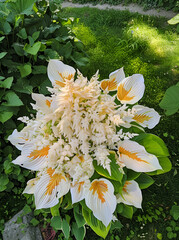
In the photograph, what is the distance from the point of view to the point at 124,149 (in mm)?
1127

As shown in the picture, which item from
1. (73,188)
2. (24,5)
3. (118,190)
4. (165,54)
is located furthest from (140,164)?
(165,54)

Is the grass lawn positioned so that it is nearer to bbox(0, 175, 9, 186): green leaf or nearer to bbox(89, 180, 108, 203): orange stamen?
bbox(0, 175, 9, 186): green leaf

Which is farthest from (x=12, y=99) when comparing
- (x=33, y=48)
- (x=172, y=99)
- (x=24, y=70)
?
(x=172, y=99)

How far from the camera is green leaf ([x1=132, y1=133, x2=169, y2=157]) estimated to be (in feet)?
3.97

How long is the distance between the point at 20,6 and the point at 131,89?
3.62ft

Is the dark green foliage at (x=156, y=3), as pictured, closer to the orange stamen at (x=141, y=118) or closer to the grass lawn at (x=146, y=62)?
the grass lawn at (x=146, y=62)

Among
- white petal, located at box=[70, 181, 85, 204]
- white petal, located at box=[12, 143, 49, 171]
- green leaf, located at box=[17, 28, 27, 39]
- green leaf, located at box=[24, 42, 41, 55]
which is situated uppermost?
green leaf, located at box=[17, 28, 27, 39]

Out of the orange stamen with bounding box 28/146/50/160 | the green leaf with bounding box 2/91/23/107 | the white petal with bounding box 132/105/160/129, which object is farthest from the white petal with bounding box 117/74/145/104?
the green leaf with bounding box 2/91/23/107

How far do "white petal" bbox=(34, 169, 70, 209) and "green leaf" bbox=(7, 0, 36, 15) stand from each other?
1220 mm

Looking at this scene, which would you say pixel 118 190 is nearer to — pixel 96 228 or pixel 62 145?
pixel 96 228

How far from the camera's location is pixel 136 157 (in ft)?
3.65

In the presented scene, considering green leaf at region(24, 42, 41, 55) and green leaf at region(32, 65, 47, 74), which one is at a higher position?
green leaf at region(24, 42, 41, 55)

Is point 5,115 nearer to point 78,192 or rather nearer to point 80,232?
point 78,192

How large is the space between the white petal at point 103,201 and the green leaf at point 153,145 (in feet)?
0.98
